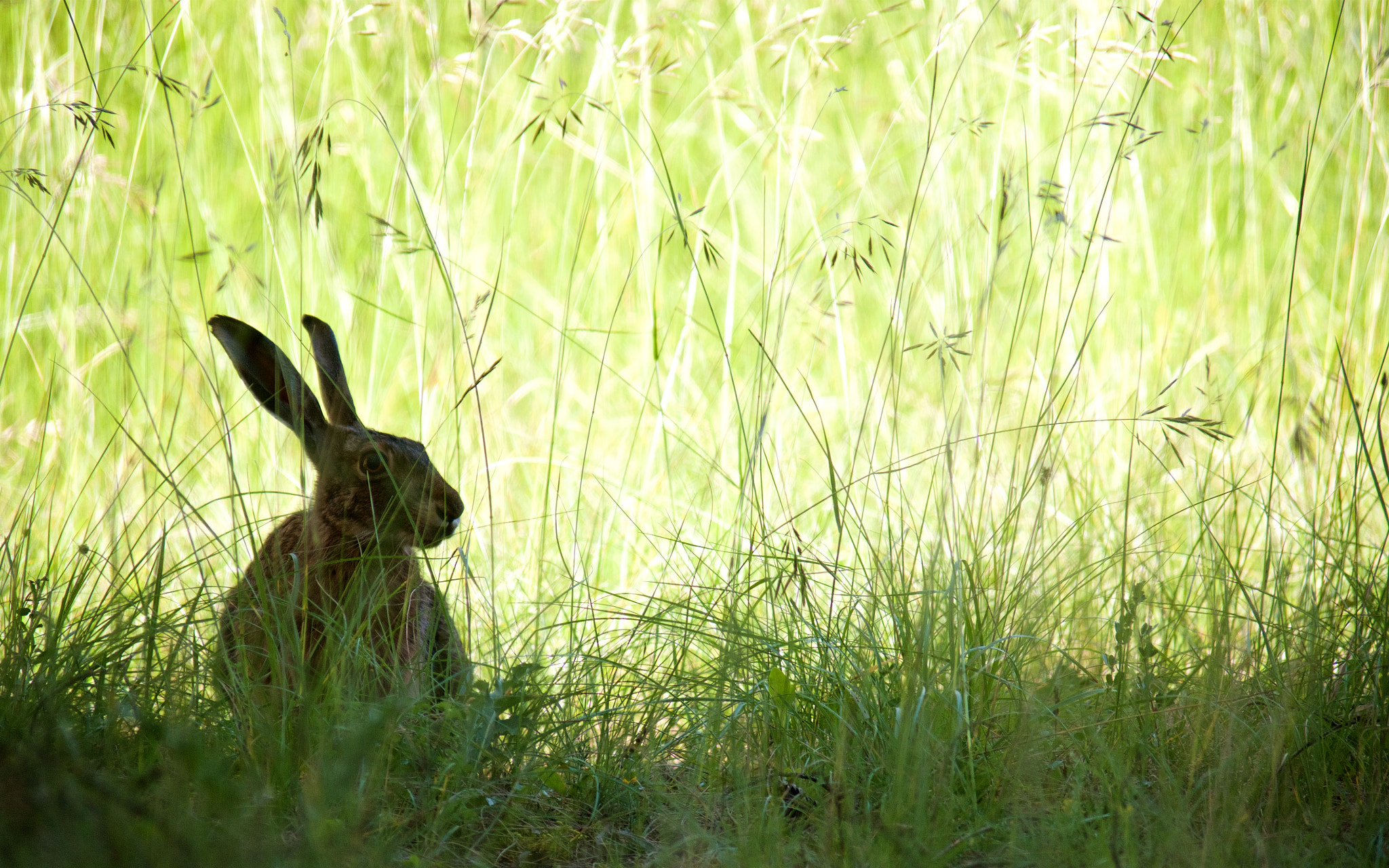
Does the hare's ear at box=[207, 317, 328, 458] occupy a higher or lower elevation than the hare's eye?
higher

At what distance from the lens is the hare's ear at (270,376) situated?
232 cm

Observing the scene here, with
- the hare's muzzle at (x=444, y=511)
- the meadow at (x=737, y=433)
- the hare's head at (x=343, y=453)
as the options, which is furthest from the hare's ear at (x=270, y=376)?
the hare's muzzle at (x=444, y=511)

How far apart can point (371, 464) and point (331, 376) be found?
0.27 meters

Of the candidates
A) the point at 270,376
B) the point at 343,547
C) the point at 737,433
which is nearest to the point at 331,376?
the point at 270,376

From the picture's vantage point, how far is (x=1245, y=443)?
305 cm

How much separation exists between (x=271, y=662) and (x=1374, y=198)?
3.87 metres

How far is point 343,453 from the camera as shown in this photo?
103 inches

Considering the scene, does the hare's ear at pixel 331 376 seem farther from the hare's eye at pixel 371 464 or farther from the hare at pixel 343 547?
the hare's eye at pixel 371 464

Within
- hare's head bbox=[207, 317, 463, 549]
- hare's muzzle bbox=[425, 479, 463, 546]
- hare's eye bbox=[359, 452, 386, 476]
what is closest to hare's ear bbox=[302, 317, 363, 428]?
hare's head bbox=[207, 317, 463, 549]

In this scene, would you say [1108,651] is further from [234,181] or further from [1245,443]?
[234,181]

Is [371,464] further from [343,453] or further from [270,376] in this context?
[270,376]

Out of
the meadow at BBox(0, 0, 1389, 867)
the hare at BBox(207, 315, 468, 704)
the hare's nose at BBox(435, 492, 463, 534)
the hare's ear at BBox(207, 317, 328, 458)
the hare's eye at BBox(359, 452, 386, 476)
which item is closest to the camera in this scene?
the meadow at BBox(0, 0, 1389, 867)

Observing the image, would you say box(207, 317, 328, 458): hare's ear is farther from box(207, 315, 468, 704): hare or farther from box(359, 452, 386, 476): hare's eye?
box(359, 452, 386, 476): hare's eye

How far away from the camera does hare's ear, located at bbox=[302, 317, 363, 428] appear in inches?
103
